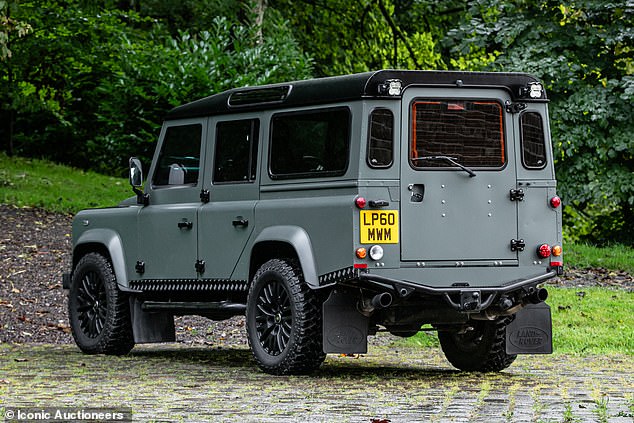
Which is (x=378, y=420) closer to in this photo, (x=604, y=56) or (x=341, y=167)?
(x=341, y=167)

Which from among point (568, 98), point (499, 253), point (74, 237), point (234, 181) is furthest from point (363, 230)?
point (568, 98)

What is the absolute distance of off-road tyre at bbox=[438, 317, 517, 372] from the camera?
10727mm

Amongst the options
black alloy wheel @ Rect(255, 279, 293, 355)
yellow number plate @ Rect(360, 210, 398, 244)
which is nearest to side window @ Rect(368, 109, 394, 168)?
yellow number plate @ Rect(360, 210, 398, 244)

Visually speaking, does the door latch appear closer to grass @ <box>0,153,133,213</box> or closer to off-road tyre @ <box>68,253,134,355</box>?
off-road tyre @ <box>68,253,134,355</box>

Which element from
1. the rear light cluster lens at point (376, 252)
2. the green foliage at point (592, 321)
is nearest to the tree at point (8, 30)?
the green foliage at point (592, 321)

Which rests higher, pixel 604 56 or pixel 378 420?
pixel 604 56

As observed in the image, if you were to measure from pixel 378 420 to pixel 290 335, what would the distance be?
2.80m

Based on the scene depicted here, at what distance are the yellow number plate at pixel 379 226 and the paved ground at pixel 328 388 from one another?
1.09 metres

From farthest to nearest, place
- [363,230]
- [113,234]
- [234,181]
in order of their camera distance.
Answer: [113,234]
[234,181]
[363,230]

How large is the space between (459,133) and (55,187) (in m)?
17.3

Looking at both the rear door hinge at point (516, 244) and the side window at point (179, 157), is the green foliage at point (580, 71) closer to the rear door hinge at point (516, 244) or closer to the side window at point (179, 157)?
the side window at point (179, 157)

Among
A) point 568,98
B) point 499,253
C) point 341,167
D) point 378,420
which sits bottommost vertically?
point 378,420

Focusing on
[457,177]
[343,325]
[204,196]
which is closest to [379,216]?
[457,177]

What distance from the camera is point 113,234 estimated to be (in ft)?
40.8
